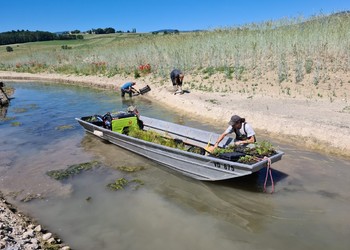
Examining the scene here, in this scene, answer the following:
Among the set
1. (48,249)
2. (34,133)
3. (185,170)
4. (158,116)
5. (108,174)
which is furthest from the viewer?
(158,116)

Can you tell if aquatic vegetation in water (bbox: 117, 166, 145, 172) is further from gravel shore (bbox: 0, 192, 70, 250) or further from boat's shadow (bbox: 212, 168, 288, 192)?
gravel shore (bbox: 0, 192, 70, 250)

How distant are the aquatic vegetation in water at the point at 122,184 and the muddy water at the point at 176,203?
0.42 ft

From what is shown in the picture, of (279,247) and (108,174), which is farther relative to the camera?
(108,174)

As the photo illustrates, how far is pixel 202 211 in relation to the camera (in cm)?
623

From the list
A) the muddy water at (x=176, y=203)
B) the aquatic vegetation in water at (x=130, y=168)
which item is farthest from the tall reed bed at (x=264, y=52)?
the aquatic vegetation in water at (x=130, y=168)

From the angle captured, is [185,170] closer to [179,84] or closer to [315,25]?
[179,84]

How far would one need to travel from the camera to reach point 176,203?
258 inches

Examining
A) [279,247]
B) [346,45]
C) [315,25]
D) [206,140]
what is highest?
[315,25]

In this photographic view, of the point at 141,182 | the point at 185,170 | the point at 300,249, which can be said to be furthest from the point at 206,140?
the point at 300,249

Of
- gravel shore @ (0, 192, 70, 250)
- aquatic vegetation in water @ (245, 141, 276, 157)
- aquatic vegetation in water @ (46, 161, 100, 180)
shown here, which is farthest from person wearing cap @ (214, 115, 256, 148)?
gravel shore @ (0, 192, 70, 250)

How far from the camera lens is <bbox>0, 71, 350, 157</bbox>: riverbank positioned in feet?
29.2

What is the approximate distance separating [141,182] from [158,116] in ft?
21.2

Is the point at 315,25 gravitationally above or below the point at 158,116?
above

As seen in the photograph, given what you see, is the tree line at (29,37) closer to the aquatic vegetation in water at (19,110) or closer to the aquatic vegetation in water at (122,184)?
the aquatic vegetation in water at (19,110)
